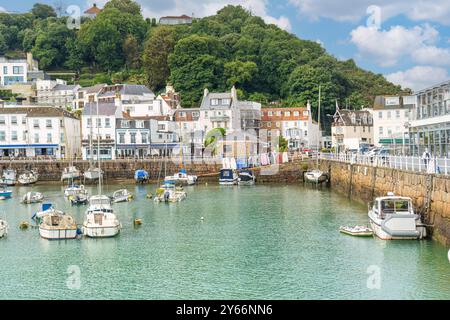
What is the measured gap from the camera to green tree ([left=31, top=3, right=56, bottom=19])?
571 feet

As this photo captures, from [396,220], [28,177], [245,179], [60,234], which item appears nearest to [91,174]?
[28,177]

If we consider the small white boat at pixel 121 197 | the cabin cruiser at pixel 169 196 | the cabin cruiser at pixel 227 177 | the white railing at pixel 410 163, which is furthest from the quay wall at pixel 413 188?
the small white boat at pixel 121 197

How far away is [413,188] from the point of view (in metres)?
32.2

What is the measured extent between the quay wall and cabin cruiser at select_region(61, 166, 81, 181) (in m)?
33.1

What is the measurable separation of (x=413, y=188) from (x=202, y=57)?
78.6 meters

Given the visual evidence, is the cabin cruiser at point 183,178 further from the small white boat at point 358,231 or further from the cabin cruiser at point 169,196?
the small white boat at point 358,231

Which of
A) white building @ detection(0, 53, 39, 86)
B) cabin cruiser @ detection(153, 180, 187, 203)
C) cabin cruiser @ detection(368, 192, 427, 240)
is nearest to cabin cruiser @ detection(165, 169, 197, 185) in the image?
cabin cruiser @ detection(153, 180, 187, 203)

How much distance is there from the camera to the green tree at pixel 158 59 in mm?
119125

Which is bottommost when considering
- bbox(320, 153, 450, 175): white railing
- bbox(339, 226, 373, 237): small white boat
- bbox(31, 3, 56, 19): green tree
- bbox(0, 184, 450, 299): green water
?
bbox(0, 184, 450, 299): green water

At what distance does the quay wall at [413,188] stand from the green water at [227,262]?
1217mm

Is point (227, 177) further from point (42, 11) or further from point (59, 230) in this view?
point (42, 11)

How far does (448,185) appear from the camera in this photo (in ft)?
86.6

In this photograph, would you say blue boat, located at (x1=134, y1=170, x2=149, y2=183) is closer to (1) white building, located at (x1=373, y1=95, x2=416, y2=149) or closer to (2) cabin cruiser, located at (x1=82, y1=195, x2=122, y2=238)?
(1) white building, located at (x1=373, y1=95, x2=416, y2=149)
